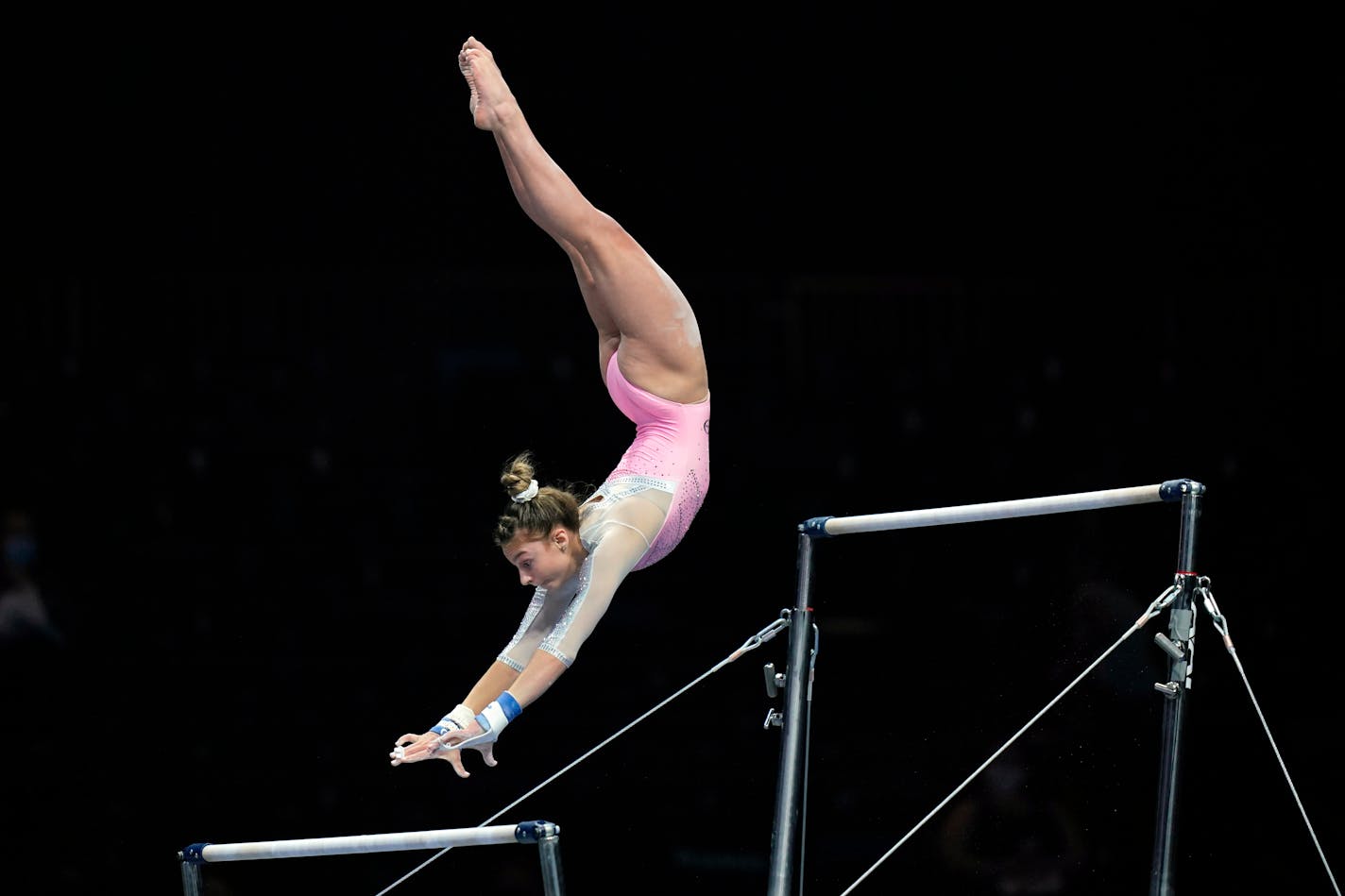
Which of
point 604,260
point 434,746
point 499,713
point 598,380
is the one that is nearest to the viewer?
point 434,746

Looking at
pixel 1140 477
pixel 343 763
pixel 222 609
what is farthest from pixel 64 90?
pixel 1140 477

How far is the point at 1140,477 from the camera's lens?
8039mm

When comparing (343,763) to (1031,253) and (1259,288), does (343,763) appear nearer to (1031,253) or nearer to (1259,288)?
(1031,253)

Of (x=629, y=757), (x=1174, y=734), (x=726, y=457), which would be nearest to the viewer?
(x=1174, y=734)

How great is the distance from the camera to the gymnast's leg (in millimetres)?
4324

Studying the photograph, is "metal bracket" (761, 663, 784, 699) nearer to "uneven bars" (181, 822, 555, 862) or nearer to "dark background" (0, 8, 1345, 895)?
"uneven bars" (181, 822, 555, 862)

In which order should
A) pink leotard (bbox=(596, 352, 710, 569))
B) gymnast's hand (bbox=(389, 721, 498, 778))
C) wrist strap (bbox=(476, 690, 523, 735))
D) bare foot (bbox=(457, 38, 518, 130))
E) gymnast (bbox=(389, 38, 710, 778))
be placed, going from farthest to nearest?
pink leotard (bbox=(596, 352, 710, 569)) < bare foot (bbox=(457, 38, 518, 130)) < gymnast (bbox=(389, 38, 710, 778)) < wrist strap (bbox=(476, 690, 523, 735)) < gymnast's hand (bbox=(389, 721, 498, 778))

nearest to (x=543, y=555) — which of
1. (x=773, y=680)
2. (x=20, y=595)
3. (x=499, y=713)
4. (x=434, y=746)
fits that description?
(x=499, y=713)

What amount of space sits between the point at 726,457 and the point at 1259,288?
9.18ft

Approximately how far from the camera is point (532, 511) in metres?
4.17

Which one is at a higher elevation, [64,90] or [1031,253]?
[64,90]

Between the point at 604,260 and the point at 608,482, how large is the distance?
1.98ft

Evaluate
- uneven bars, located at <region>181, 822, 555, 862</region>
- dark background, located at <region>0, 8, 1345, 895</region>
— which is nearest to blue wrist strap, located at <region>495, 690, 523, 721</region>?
uneven bars, located at <region>181, 822, 555, 862</region>

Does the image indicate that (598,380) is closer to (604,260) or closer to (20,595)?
(20,595)
